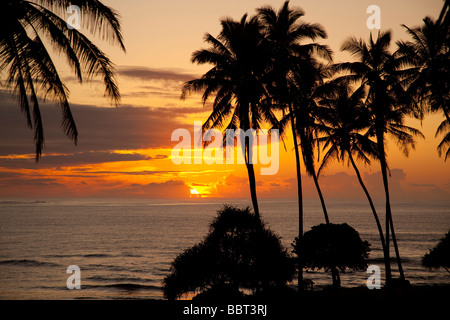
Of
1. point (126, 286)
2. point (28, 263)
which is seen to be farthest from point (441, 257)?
point (28, 263)

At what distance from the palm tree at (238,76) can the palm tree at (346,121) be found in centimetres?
596

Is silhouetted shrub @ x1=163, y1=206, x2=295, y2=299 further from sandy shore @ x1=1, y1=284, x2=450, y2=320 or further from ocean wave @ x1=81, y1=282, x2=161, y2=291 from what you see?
ocean wave @ x1=81, y1=282, x2=161, y2=291

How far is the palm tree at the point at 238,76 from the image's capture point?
23.6 metres

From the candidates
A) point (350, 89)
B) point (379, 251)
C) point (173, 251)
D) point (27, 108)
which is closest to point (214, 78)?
point (350, 89)

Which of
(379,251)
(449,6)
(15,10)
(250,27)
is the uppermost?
(250,27)

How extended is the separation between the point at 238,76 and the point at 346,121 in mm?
10315

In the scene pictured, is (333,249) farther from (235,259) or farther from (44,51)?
(44,51)

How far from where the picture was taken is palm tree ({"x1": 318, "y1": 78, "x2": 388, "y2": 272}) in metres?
28.2

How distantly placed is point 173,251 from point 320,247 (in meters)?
45.7

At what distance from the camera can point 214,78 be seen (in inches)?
945

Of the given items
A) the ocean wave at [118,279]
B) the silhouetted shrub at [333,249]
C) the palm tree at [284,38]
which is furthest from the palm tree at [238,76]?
the ocean wave at [118,279]

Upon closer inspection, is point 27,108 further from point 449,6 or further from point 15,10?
point 449,6

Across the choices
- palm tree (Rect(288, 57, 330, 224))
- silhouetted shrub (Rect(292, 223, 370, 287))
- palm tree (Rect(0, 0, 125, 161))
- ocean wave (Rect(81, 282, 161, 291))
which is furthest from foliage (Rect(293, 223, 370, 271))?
ocean wave (Rect(81, 282, 161, 291))

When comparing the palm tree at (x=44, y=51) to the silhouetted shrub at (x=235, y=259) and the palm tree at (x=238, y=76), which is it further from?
A: the palm tree at (x=238, y=76)
